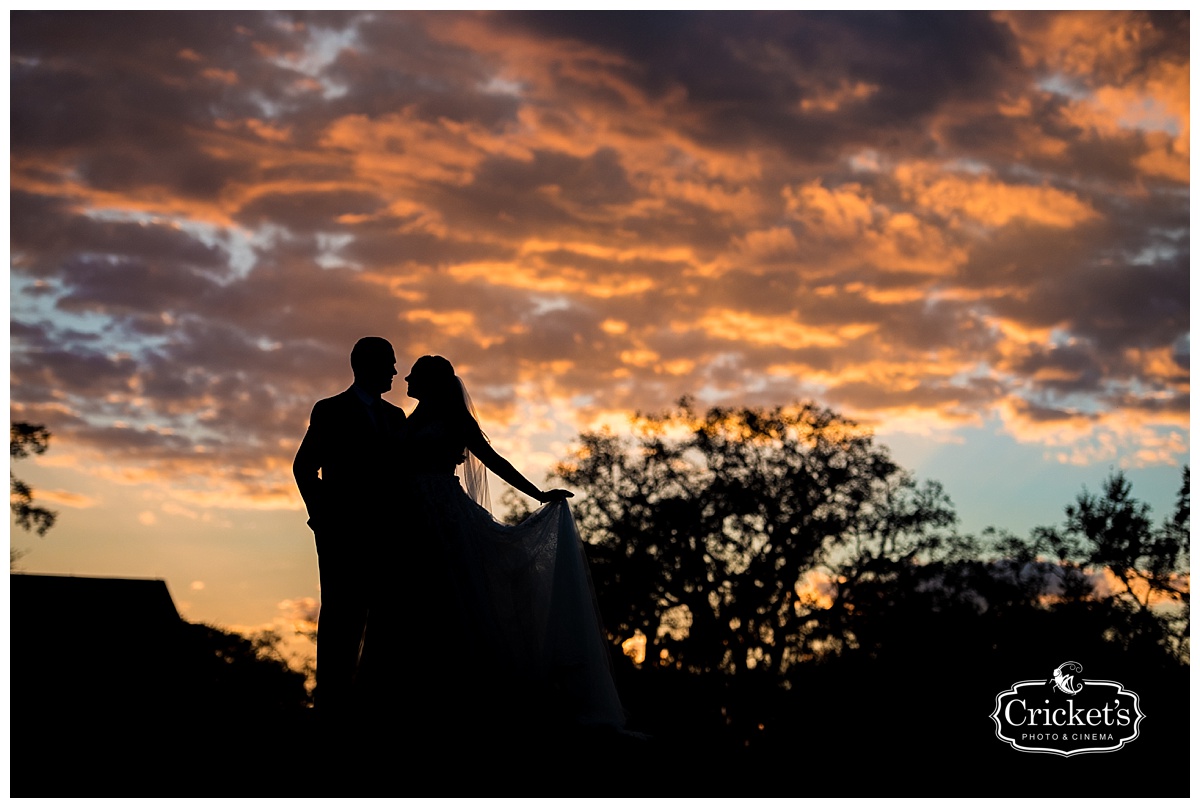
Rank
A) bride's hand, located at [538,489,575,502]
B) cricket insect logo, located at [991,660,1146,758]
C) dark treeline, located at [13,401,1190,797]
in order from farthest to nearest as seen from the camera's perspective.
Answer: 1. dark treeline, located at [13,401,1190,797]
2. cricket insect logo, located at [991,660,1146,758]
3. bride's hand, located at [538,489,575,502]

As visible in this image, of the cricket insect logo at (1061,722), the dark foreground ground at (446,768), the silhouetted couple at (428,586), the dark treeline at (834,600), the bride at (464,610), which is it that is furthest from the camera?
the dark treeline at (834,600)

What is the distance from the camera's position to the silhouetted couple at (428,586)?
27.7ft

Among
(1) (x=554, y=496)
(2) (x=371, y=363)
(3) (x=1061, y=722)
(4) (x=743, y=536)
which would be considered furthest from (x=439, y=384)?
(4) (x=743, y=536)

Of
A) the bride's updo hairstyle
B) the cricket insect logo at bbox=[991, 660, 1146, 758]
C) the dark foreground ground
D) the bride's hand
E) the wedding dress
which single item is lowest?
the dark foreground ground

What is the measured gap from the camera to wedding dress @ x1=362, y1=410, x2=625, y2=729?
8.62 meters

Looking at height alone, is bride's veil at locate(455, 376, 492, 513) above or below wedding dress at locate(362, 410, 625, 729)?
above

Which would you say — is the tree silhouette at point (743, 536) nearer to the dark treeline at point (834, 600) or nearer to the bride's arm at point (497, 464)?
the dark treeline at point (834, 600)

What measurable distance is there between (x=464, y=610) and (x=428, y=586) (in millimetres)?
342

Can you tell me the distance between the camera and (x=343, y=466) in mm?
8469

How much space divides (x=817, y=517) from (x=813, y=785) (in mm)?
27186

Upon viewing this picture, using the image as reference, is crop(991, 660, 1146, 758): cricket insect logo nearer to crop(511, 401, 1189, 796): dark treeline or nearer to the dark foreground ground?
the dark foreground ground

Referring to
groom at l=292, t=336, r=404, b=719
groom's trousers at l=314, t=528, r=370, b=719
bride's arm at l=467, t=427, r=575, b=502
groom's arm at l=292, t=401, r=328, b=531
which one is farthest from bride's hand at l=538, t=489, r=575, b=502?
groom's arm at l=292, t=401, r=328, b=531

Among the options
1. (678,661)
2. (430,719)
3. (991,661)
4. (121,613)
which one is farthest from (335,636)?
(991,661)

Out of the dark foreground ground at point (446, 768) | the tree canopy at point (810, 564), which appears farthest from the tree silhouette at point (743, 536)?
the dark foreground ground at point (446, 768)
